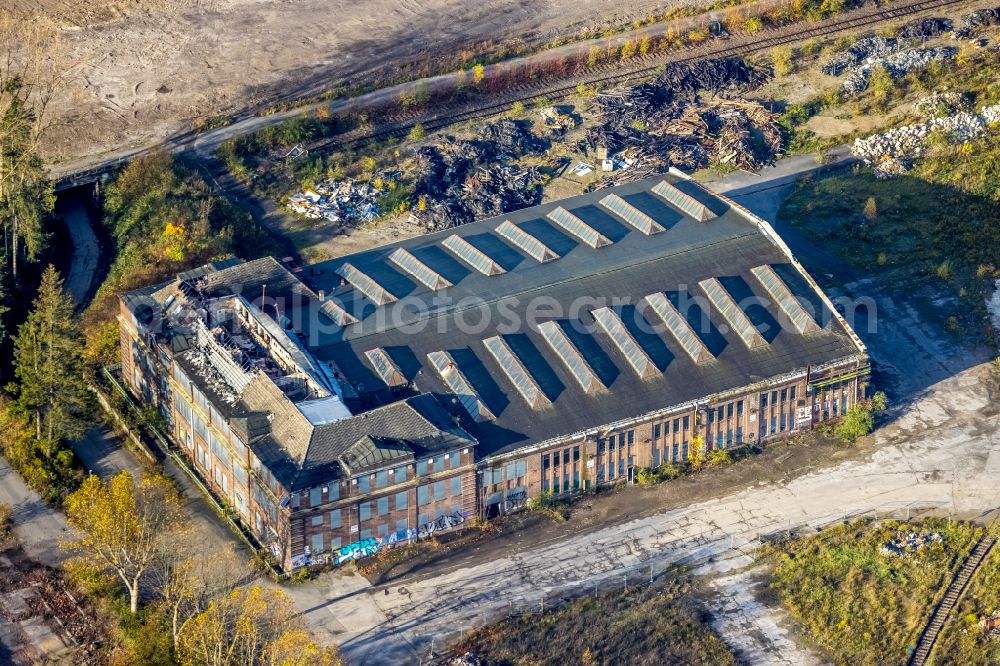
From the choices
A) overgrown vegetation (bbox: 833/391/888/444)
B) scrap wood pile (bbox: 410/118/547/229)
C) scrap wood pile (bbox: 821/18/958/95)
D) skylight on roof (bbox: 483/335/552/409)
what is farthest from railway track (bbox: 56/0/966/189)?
overgrown vegetation (bbox: 833/391/888/444)

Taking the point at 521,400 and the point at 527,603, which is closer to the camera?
the point at 527,603

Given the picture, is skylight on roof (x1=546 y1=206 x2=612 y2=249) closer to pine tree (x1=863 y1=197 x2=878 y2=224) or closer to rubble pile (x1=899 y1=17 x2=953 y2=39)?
pine tree (x1=863 y1=197 x2=878 y2=224)

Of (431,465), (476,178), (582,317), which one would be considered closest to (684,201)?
(582,317)

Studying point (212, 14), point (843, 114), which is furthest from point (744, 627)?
point (212, 14)

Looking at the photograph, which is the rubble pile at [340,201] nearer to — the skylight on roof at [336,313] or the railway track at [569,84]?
the railway track at [569,84]

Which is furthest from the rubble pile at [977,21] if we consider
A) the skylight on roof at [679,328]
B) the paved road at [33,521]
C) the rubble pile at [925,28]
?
the paved road at [33,521]

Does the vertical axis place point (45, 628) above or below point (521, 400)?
below

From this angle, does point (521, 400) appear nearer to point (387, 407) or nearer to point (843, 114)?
point (387, 407)

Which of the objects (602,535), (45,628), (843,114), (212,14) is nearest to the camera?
(45,628)
